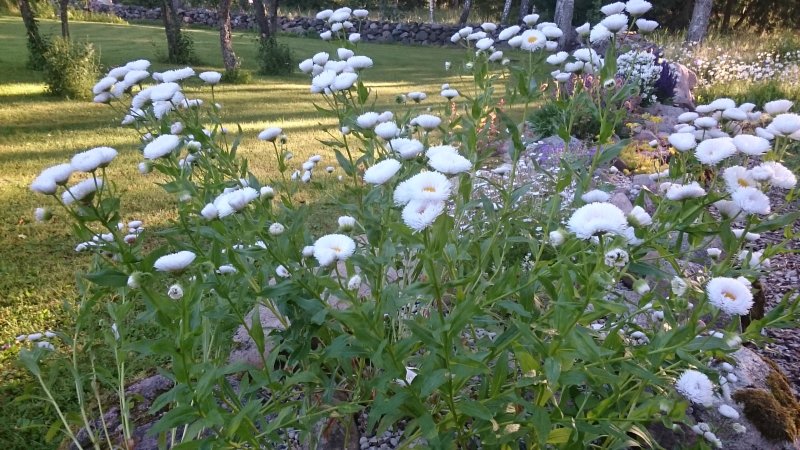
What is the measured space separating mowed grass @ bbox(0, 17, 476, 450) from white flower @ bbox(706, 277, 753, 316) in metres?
1.51

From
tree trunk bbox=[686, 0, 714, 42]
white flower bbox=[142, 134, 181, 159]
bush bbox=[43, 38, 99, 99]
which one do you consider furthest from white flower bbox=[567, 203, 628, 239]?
tree trunk bbox=[686, 0, 714, 42]

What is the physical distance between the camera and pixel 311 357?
1872 millimetres

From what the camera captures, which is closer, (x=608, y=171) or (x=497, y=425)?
(x=497, y=425)

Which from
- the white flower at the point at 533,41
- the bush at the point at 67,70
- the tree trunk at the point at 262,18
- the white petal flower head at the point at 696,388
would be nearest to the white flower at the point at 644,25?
the white flower at the point at 533,41

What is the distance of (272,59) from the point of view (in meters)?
11.6

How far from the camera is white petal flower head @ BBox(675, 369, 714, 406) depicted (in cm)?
147

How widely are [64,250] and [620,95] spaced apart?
3.86 m

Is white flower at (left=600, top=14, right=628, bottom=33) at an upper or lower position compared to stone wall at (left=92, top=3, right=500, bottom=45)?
upper

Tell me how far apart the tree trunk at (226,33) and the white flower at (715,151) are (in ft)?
30.7

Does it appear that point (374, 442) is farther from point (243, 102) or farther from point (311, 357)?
point (243, 102)

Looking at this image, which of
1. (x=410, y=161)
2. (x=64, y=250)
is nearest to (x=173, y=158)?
(x=410, y=161)

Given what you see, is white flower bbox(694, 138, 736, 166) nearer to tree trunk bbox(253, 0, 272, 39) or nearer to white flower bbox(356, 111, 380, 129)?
white flower bbox(356, 111, 380, 129)

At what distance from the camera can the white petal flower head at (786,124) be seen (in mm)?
1717

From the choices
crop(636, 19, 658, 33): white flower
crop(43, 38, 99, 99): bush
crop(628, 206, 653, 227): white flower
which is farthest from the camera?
crop(43, 38, 99, 99): bush
